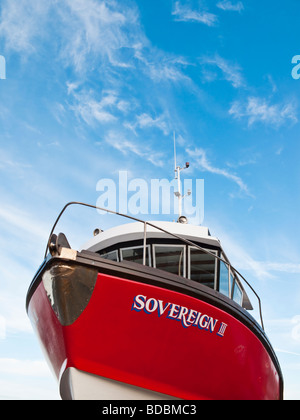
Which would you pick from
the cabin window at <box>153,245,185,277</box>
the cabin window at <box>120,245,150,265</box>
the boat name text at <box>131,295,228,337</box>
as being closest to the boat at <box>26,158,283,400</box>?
the boat name text at <box>131,295,228,337</box>

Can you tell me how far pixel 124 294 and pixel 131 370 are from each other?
121cm

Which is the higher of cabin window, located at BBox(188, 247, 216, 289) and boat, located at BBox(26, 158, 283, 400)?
cabin window, located at BBox(188, 247, 216, 289)

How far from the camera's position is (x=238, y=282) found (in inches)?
330

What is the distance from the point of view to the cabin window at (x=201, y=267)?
23.3ft

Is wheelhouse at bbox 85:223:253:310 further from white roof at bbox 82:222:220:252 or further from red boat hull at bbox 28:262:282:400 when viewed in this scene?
red boat hull at bbox 28:262:282:400

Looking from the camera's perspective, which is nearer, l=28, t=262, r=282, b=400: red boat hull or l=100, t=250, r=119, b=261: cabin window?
l=28, t=262, r=282, b=400: red boat hull

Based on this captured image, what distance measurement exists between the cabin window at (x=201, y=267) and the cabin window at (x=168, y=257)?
251 millimetres

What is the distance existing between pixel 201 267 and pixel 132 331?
236 cm

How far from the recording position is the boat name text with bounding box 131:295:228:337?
17.8 feet

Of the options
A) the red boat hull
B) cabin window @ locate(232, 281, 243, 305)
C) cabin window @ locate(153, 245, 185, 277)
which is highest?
cabin window @ locate(153, 245, 185, 277)

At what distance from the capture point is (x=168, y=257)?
23.6 ft

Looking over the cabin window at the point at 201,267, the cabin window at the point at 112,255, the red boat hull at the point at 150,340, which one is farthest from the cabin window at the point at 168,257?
the red boat hull at the point at 150,340

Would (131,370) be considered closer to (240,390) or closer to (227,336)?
(227,336)

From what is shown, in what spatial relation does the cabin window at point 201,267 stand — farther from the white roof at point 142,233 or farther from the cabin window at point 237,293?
the cabin window at point 237,293
